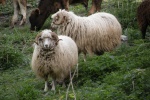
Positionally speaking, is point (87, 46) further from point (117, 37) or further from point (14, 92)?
point (14, 92)

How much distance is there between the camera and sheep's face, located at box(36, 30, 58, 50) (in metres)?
8.51

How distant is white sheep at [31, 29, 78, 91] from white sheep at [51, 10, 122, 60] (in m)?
1.59

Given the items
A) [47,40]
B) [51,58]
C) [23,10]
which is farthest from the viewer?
[23,10]

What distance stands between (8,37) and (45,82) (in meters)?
4.79

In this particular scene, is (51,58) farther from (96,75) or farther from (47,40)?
(96,75)

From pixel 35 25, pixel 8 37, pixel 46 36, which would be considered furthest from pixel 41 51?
pixel 35 25

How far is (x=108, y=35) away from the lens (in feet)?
35.4

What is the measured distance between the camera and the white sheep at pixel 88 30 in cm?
1049

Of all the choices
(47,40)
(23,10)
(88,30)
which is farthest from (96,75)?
(23,10)

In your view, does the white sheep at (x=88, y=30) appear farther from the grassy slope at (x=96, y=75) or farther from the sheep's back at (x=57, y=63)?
the sheep's back at (x=57, y=63)

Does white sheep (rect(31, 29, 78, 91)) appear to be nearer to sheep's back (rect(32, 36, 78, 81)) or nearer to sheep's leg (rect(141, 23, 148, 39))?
sheep's back (rect(32, 36, 78, 81))

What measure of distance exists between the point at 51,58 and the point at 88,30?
82.7 inches

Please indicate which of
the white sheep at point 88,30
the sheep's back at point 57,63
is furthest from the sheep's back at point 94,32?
the sheep's back at point 57,63

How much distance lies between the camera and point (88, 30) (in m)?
10.5
